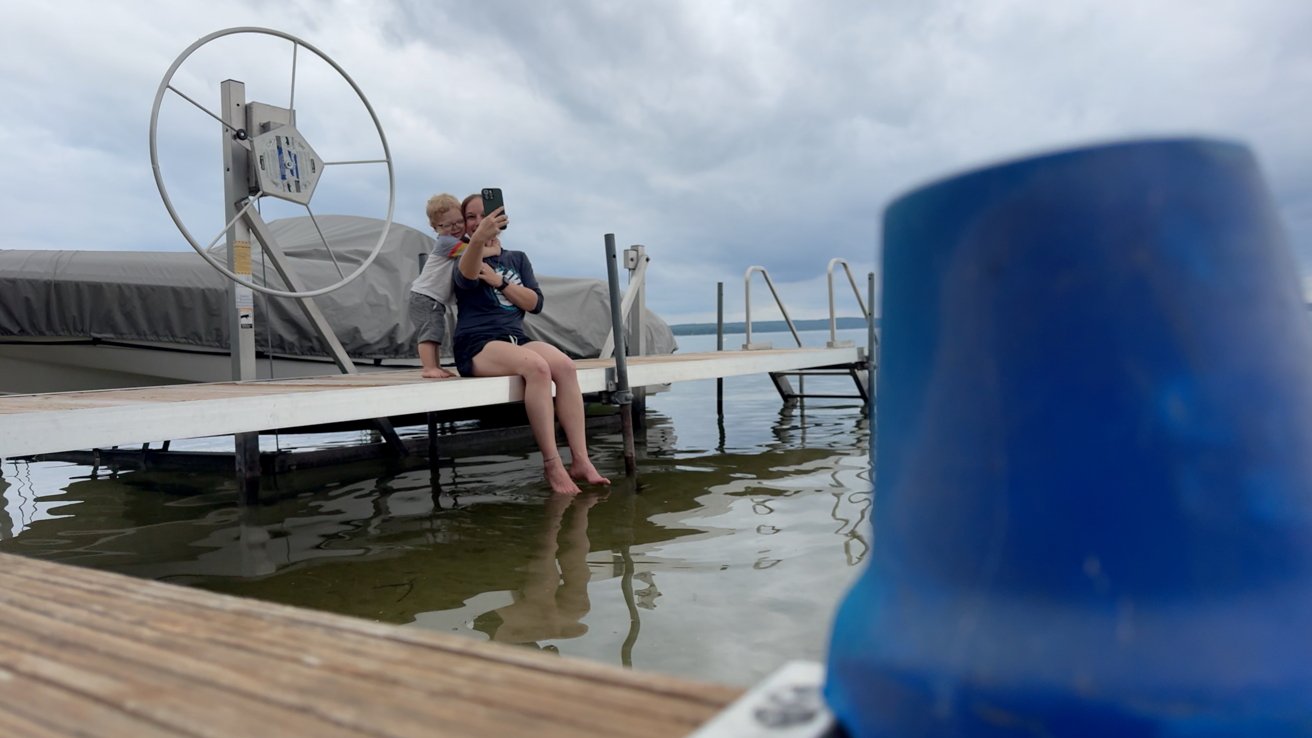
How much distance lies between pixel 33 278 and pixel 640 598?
5281 mm

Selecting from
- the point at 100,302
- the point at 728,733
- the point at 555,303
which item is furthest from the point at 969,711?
the point at 555,303

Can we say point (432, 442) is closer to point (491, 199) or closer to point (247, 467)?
point (247, 467)

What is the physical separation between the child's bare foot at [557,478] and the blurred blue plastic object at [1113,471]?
11.7ft

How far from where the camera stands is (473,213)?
4.30m

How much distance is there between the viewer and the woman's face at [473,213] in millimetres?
4262

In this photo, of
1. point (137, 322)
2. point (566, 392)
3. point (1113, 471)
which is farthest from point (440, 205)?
point (1113, 471)

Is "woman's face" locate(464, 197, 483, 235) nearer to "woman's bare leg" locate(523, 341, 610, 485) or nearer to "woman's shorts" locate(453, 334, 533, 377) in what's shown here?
"woman's shorts" locate(453, 334, 533, 377)

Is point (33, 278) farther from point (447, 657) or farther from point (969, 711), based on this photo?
point (969, 711)

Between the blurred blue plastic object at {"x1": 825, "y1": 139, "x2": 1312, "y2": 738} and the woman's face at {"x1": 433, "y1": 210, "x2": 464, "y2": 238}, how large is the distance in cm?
402

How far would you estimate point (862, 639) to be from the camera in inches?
26.2

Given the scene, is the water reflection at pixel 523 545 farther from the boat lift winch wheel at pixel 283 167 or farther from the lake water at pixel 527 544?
the boat lift winch wheel at pixel 283 167

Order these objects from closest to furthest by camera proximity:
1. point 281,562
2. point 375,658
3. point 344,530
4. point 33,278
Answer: point 375,658 < point 281,562 < point 344,530 < point 33,278

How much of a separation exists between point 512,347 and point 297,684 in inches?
134

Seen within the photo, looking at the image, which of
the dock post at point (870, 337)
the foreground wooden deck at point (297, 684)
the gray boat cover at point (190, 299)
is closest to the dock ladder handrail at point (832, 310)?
the dock post at point (870, 337)
